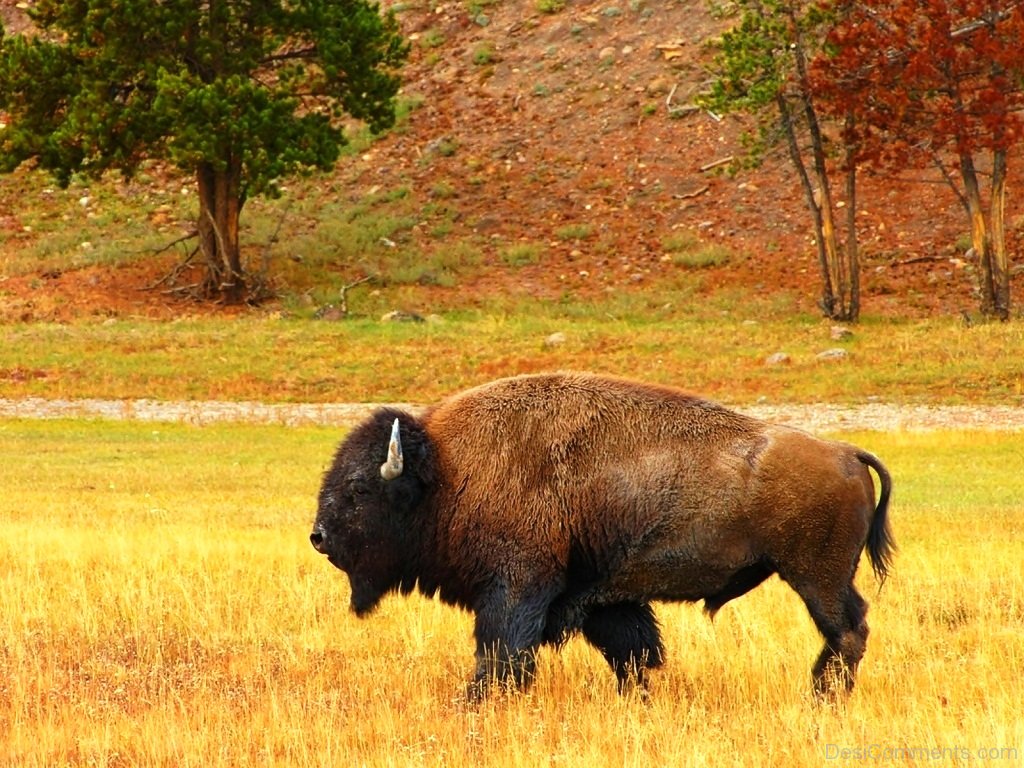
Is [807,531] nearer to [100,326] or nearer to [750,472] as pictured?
[750,472]

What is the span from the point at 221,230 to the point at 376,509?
2992 centimetres

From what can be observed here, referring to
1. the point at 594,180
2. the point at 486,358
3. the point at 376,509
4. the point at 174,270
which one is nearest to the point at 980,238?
the point at 486,358

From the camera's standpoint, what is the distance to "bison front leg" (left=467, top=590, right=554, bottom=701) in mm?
7973

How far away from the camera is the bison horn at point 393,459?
8.20 metres

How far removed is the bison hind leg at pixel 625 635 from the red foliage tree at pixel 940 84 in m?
25.3

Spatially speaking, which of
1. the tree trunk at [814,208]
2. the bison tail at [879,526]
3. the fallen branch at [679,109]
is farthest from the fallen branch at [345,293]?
the bison tail at [879,526]

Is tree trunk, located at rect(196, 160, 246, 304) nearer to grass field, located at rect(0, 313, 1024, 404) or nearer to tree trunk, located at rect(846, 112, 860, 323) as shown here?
grass field, located at rect(0, 313, 1024, 404)

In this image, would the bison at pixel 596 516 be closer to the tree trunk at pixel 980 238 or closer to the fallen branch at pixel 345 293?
the tree trunk at pixel 980 238

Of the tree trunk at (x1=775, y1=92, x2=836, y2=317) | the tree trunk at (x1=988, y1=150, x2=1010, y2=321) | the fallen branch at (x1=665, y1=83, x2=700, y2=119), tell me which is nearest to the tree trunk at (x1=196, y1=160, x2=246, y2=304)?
the tree trunk at (x1=775, y1=92, x2=836, y2=317)

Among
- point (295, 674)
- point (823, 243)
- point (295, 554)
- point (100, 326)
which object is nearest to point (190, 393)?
point (100, 326)

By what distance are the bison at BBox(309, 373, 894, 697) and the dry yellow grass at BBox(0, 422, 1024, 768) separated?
1.39 feet

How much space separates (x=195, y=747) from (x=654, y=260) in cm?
3419

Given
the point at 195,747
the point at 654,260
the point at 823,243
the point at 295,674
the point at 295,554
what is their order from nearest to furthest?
the point at 195,747 → the point at 295,674 → the point at 295,554 → the point at 823,243 → the point at 654,260

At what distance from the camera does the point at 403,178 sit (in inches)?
1837
